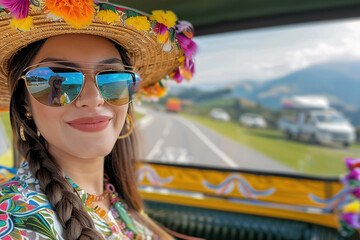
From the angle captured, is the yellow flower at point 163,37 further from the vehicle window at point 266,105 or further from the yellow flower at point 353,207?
the vehicle window at point 266,105

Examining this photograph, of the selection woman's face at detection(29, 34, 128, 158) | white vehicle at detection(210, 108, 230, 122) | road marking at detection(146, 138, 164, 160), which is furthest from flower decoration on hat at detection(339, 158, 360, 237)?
white vehicle at detection(210, 108, 230, 122)

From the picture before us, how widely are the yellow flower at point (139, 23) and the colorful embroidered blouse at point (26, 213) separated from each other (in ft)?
1.79

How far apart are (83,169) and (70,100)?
0.29 m

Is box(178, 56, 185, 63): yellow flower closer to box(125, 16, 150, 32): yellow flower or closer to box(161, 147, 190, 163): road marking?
box(125, 16, 150, 32): yellow flower

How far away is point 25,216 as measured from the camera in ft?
2.61

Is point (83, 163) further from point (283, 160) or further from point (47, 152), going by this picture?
point (283, 160)

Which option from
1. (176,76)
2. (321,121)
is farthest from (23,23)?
(321,121)

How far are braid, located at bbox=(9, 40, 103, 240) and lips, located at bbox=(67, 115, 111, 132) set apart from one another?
160 millimetres

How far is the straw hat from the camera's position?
83cm

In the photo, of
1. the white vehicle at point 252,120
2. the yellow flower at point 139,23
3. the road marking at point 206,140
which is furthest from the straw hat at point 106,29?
→ the white vehicle at point 252,120

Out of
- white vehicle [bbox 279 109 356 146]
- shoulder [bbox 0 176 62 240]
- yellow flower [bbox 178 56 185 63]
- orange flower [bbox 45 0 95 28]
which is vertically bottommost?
shoulder [bbox 0 176 62 240]

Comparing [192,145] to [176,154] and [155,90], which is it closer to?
[176,154]

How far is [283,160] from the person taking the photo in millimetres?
4746

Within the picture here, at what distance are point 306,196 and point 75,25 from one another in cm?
210
